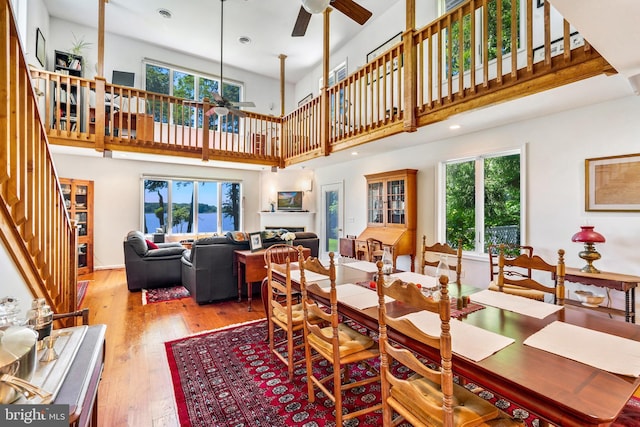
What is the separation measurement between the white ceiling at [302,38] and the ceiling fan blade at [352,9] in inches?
59.5

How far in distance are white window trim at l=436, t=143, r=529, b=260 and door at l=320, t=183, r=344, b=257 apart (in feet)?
8.16

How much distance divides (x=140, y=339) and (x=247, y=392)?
5.28ft

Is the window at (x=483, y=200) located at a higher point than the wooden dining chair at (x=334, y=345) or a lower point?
higher

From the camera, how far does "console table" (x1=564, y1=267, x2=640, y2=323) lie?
2629 mm

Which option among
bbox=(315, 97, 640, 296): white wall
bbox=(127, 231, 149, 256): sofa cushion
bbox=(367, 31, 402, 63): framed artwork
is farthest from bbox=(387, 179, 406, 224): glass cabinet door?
bbox=(127, 231, 149, 256): sofa cushion

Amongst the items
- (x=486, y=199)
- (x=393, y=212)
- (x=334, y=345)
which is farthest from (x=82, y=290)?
(x=486, y=199)

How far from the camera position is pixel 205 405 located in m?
2.03

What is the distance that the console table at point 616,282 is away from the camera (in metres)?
2.63

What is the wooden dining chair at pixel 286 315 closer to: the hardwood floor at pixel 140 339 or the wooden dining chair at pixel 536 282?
the hardwood floor at pixel 140 339

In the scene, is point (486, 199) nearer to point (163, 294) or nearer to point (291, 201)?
point (291, 201)

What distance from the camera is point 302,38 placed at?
639cm

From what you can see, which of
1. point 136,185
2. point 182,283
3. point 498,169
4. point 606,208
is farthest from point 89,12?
point 606,208

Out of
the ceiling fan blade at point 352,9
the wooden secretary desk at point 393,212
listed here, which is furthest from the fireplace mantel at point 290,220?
the ceiling fan blade at point 352,9

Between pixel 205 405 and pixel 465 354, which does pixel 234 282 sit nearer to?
pixel 205 405
